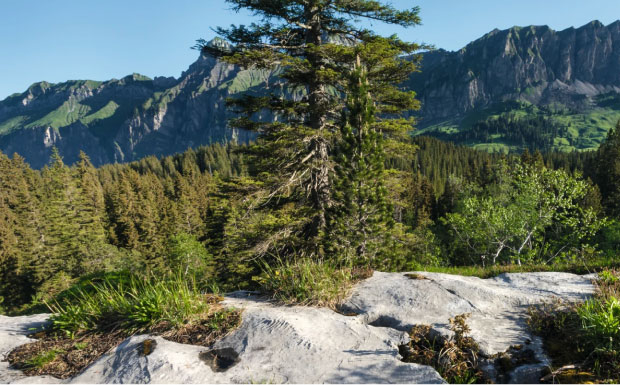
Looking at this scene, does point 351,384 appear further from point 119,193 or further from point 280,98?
point 119,193

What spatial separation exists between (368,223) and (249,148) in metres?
6.57

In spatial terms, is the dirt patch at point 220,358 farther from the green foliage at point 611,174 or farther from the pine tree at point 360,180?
the green foliage at point 611,174

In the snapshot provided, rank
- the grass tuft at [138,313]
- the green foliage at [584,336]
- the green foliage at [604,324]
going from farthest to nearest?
the grass tuft at [138,313]
the green foliage at [604,324]
the green foliage at [584,336]

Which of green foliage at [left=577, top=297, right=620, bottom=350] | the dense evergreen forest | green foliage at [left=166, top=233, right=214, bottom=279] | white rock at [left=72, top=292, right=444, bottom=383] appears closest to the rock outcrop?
white rock at [left=72, top=292, right=444, bottom=383]

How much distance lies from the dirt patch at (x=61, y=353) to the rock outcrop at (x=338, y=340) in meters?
0.19

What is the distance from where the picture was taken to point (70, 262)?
3403 centimetres

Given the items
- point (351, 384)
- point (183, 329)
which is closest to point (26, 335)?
point (183, 329)

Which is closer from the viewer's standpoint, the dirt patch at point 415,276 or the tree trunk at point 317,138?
the dirt patch at point 415,276

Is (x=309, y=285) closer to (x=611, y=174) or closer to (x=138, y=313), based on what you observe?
(x=138, y=313)

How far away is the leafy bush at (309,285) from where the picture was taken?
5.33m

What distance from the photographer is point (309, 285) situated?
5449 millimetres

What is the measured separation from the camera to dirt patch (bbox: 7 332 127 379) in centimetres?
384

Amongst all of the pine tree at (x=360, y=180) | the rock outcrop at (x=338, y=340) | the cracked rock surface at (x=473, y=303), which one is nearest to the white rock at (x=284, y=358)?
the rock outcrop at (x=338, y=340)

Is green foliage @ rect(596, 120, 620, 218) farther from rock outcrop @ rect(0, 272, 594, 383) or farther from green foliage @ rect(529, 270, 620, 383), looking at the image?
rock outcrop @ rect(0, 272, 594, 383)
